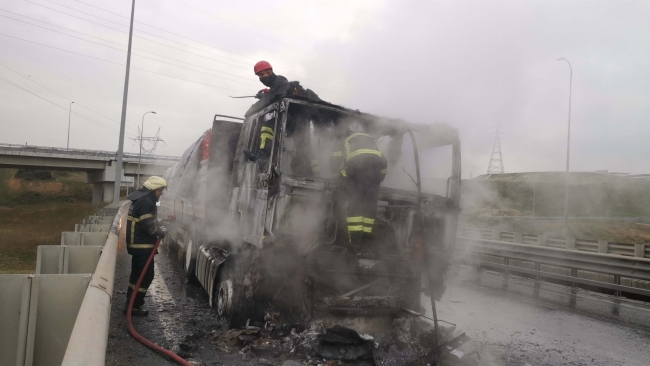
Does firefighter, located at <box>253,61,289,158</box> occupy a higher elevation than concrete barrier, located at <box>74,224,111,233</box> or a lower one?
higher

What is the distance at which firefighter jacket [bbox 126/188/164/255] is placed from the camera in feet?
19.9

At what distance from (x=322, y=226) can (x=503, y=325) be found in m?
2.96

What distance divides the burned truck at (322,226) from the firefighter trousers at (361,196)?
21 centimetres

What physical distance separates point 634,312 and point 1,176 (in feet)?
246

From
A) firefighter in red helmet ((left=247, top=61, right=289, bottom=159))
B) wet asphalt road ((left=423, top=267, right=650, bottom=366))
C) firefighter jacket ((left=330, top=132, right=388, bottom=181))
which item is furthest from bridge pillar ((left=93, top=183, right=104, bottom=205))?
firefighter jacket ((left=330, top=132, right=388, bottom=181))

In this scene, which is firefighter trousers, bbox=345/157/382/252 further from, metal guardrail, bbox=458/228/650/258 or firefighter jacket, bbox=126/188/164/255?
metal guardrail, bbox=458/228/650/258

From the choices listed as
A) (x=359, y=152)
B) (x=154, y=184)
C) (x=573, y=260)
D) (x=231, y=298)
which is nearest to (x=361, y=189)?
(x=359, y=152)

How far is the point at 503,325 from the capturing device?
5.77 metres

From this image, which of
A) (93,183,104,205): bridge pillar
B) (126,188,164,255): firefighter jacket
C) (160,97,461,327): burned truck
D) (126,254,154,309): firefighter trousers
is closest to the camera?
(160,97,461,327): burned truck

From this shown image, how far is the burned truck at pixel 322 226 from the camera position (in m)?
4.46

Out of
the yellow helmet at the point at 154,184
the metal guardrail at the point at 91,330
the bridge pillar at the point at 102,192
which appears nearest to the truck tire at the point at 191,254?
the yellow helmet at the point at 154,184

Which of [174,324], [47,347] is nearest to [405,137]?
[174,324]

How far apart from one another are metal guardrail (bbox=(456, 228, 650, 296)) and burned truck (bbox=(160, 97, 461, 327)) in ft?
12.7

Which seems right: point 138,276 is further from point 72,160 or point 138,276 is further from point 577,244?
point 72,160
